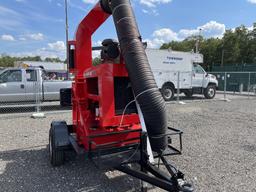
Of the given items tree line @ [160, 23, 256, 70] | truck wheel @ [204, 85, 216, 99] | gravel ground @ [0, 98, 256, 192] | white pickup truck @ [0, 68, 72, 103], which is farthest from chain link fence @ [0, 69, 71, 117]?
tree line @ [160, 23, 256, 70]

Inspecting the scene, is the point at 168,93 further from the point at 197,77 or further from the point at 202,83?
the point at 202,83

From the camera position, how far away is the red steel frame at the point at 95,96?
10.7 ft

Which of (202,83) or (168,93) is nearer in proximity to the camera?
(168,93)

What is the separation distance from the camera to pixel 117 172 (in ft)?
13.9

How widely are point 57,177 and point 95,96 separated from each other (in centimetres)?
158

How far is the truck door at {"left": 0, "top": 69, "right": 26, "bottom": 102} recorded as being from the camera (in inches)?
417

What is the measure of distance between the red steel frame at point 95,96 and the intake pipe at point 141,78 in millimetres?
347

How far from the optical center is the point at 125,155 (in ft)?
11.2

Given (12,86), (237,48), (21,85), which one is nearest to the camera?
(12,86)

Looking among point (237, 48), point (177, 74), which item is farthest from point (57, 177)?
point (237, 48)

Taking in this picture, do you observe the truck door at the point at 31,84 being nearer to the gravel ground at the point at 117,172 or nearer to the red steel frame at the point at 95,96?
the gravel ground at the point at 117,172

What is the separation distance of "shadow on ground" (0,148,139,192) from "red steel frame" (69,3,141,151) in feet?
1.78

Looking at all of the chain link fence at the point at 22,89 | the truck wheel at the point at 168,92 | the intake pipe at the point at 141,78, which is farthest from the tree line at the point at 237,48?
the intake pipe at the point at 141,78

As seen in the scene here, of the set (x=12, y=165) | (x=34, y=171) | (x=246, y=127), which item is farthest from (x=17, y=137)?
(x=246, y=127)
